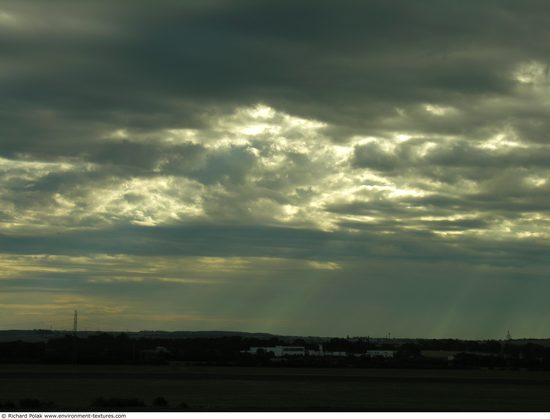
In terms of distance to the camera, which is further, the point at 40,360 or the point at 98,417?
the point at 40,360

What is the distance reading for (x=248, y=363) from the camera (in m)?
150

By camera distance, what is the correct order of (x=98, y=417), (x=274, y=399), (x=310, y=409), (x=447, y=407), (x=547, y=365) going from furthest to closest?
(x=547, y=365) < (x=274, y=399) < (x=447, y=407) < (x=310, y=409) < (x=98, y=417)

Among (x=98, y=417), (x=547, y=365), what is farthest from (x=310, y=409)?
(x=547, y=365)

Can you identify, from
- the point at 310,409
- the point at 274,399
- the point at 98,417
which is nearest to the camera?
the point at 98,417

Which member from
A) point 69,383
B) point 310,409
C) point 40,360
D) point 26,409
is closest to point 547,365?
point 40,360

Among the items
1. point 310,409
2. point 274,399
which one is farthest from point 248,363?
point 310,409

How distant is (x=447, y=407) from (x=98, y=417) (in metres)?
26.5

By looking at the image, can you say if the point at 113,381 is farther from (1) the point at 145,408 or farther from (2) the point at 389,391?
(1) the point at 145,408

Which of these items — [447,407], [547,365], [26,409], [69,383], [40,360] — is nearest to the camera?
[26,409]

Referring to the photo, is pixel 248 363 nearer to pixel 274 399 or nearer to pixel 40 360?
pixel 40 360

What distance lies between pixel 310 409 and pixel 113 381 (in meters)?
37.9

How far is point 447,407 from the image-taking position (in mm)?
54656

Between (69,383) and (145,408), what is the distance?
102 ft

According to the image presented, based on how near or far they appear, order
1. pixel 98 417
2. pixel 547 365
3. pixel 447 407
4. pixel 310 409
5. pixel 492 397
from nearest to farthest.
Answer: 1. pixel 98 417
2. pixel 310 409
3. pixel 447 407
4. pixel 492 397
5. pixel 547 365
